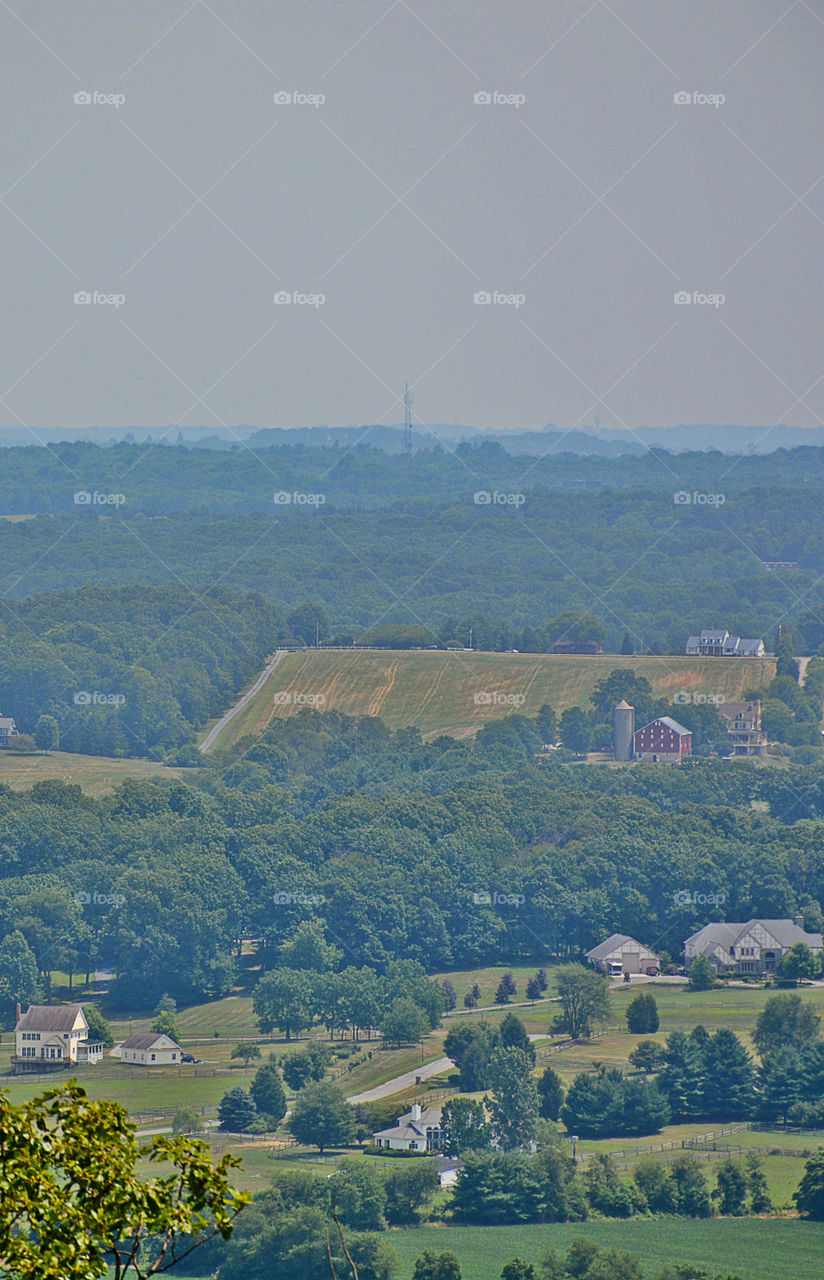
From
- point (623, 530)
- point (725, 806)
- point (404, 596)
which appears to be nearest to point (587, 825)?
point (725, 806)

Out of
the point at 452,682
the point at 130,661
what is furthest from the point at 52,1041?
the point at 130,661

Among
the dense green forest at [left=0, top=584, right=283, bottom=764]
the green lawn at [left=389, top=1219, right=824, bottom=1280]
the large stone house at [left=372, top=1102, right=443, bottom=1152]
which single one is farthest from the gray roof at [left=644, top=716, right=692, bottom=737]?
the green lawn at [left=389, top=1219, right=824, bottom=1280]

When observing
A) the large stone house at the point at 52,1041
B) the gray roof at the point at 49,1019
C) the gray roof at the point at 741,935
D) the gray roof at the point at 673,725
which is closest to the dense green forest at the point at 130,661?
the gray roof at the point at 673,725

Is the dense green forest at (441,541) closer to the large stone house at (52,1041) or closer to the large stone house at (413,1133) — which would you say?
the large stone house at (52,1041)

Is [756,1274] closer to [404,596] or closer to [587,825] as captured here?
[587,825]

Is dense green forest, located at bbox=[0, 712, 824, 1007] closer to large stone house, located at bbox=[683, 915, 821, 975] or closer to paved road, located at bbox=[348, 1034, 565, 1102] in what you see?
large stone house, located at bbox=[683, 915, 821, 975]
